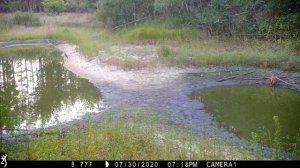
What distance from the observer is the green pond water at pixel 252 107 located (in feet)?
36.6

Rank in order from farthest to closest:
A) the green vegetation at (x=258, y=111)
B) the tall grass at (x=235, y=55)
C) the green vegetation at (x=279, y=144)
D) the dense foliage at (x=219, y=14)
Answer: the dense foliage at (x=219, y=14), the tall grass at (x=235, y=55), the green vegetation at (x=258, y=111), the green vegetation at (x=279, y=144)

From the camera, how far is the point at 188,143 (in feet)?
32.0

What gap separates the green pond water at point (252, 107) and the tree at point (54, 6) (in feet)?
105

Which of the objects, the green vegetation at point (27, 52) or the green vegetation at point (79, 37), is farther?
the green vegetation at point (27, 52)

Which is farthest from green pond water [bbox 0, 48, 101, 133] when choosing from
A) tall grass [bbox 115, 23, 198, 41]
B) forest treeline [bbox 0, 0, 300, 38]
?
forest treeline [bbox 0, 0, 300, 38]

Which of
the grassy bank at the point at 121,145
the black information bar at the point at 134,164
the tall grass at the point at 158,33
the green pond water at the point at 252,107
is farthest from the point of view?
the tall grass at the point at 158,33

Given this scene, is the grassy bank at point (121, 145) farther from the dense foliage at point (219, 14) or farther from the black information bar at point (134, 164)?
the dense foliage at point (219, 14)

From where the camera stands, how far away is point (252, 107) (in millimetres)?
13148

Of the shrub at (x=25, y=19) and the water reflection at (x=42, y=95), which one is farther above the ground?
the shrub at (x=25, y=19)

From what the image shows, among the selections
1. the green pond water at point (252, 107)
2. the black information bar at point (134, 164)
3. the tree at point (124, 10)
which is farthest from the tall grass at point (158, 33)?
the black information bar at point (134, 164)

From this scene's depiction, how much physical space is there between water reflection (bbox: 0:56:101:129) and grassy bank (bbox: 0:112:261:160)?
44.0 inches

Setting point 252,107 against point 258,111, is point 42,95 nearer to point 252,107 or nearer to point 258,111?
point 252,107

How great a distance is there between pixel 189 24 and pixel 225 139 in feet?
53.5

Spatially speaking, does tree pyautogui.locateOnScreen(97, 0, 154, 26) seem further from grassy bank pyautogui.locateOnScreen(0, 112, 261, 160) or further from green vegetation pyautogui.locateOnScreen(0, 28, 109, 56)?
grassy bank pyautogui.locateOnScreen(0, 112, 261, 160)
